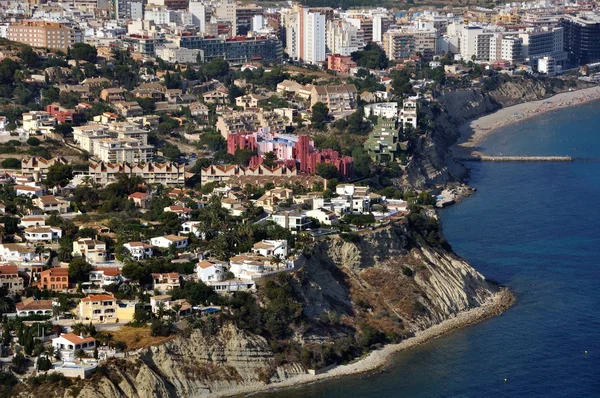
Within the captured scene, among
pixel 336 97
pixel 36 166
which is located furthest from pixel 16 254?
pixel 336 97

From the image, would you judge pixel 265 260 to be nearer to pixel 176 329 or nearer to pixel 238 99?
pixel 176 329

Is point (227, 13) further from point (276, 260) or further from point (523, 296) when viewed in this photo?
point (276, 260)

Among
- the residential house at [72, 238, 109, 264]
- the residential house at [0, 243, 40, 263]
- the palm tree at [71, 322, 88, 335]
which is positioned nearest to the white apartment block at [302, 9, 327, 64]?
the residential house at [72, 238, 109, 264]

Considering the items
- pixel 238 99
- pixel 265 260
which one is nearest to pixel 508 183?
pixel 238 99

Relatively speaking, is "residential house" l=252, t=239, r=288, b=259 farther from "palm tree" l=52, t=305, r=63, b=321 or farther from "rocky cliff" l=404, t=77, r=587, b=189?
"rocky cliff" l=404, t=77, r=587, b=189

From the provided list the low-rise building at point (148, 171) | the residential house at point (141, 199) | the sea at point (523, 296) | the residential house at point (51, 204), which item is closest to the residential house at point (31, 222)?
the residential house at point (51, 204)

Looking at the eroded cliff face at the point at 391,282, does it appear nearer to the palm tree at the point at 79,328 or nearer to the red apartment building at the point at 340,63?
the palm tree at the point at 79,328
